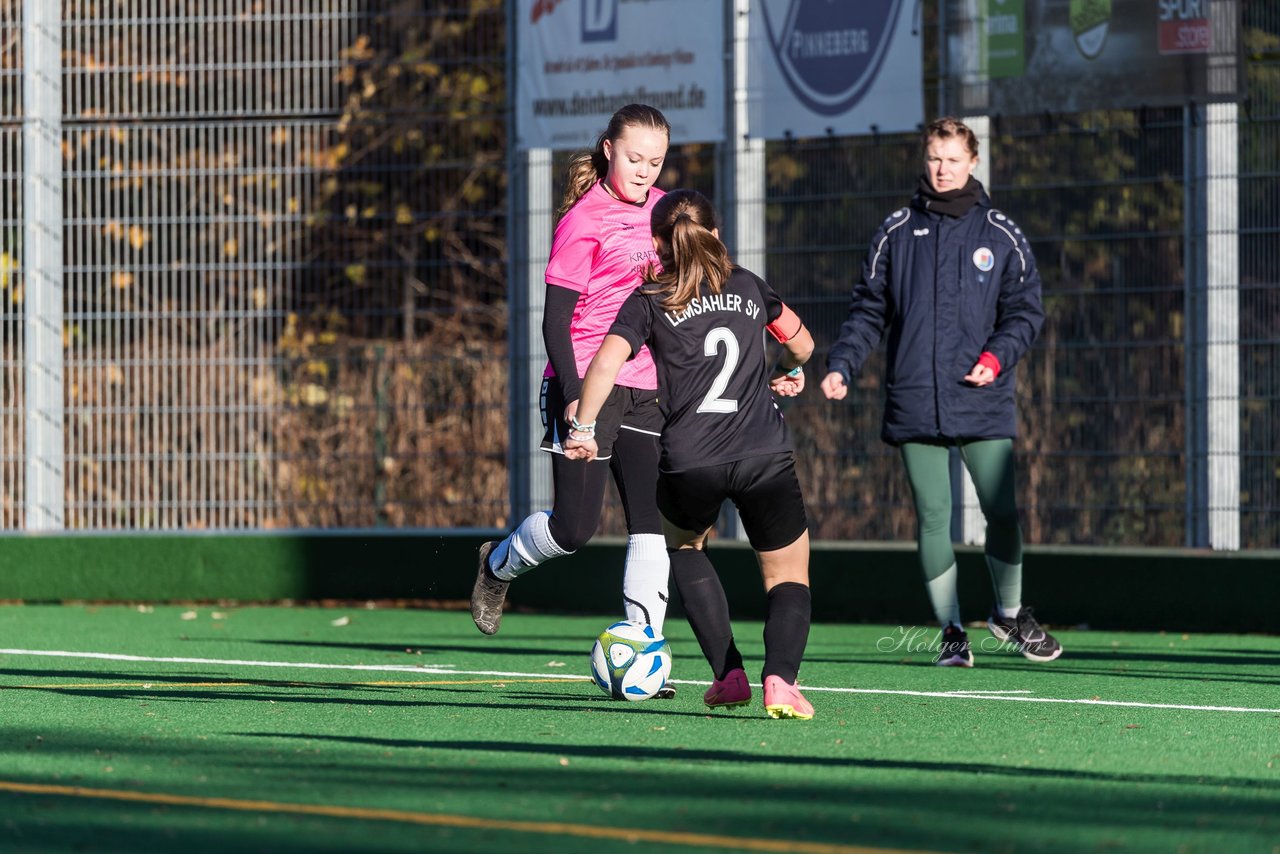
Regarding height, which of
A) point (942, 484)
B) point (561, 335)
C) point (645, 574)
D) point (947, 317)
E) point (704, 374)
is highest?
point (947, 317)

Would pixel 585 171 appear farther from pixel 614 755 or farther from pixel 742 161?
pixel 742 161

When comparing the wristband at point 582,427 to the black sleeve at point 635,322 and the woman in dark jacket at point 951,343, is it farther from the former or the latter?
the woman in dark jacket at point 951,343

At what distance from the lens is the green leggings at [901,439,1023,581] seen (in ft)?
27.4

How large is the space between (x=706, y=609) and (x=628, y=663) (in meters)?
0.41

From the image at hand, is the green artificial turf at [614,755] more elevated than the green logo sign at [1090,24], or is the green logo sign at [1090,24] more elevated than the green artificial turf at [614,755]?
the green logo sign at [1090,24]

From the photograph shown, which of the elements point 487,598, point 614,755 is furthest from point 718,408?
point 487,598

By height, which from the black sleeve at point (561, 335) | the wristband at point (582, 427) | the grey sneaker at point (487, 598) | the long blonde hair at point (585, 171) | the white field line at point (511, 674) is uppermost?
the long blonde hair at point (585, 171)

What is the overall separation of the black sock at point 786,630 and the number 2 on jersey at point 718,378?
56 cm

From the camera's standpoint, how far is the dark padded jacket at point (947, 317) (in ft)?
27.1

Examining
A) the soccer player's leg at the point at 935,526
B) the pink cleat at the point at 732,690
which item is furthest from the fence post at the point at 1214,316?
the pink cleat at the point at 732,690

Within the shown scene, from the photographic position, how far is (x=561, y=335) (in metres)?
6.70

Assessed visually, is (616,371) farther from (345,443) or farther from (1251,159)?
(345,443)

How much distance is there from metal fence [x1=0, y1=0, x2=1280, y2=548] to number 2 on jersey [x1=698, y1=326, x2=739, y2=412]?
520cm

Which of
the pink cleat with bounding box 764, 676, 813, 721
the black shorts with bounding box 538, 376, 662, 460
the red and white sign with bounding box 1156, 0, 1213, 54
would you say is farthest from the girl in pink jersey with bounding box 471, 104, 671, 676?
the red and white sign with bounding box 1156, 0, 1213, 54
